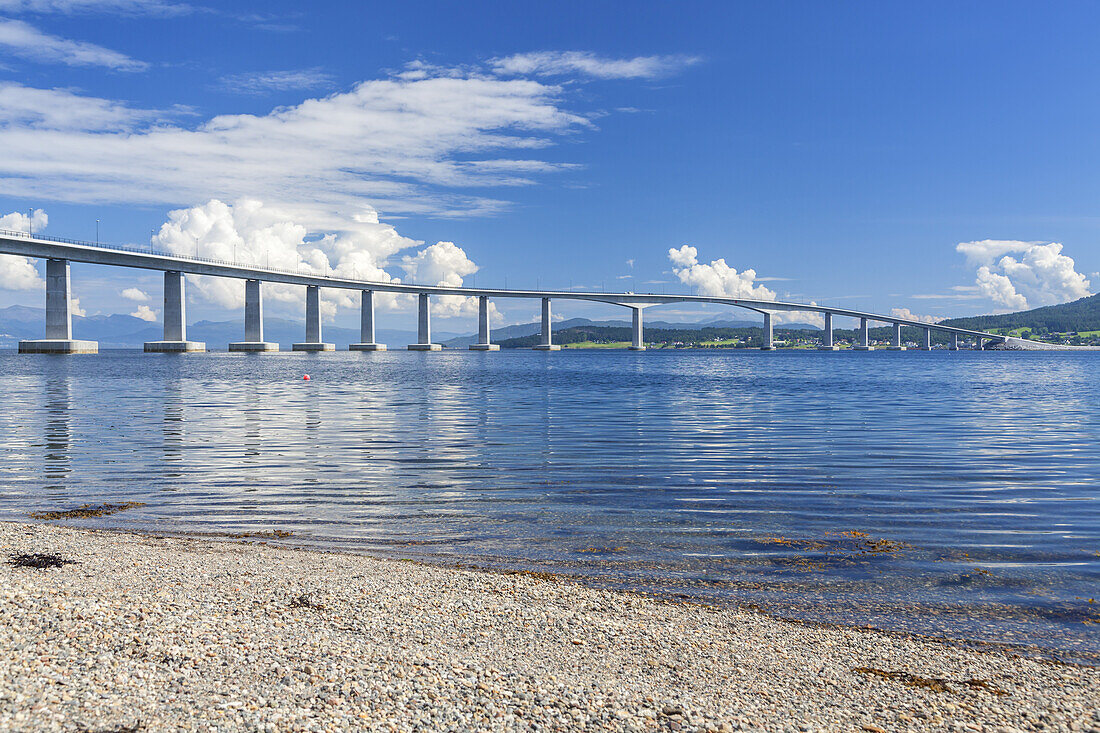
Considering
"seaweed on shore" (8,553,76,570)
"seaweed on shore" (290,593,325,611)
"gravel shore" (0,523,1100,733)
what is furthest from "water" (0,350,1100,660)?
"seaweed on shore" (8,553,76,570)

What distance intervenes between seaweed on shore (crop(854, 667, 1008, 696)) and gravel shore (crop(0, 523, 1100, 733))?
0.03m

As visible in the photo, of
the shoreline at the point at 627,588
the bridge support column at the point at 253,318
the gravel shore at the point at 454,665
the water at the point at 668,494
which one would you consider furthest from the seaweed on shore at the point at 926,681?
the bridge support column at the point at 253,318

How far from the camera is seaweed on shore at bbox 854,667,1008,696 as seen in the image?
20.9 feet

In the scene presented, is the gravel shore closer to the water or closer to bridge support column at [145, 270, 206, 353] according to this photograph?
the water

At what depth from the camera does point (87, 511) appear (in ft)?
45.1

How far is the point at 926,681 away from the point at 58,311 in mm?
143114

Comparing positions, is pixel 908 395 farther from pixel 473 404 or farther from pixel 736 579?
pixel 736 579

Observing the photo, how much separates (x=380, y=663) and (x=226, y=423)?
87.6 ft

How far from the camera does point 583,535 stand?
12.0 metres

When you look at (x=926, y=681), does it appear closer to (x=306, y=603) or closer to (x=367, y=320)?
(x=306, y=603)

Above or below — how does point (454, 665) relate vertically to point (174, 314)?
below

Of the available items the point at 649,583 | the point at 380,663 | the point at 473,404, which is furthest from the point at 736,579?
the point at 473,404

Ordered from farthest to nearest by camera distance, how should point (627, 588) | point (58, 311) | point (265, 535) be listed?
point (58, 311) → point (265, 535) → point (627, 588)

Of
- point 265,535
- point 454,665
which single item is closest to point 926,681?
point 454,665
